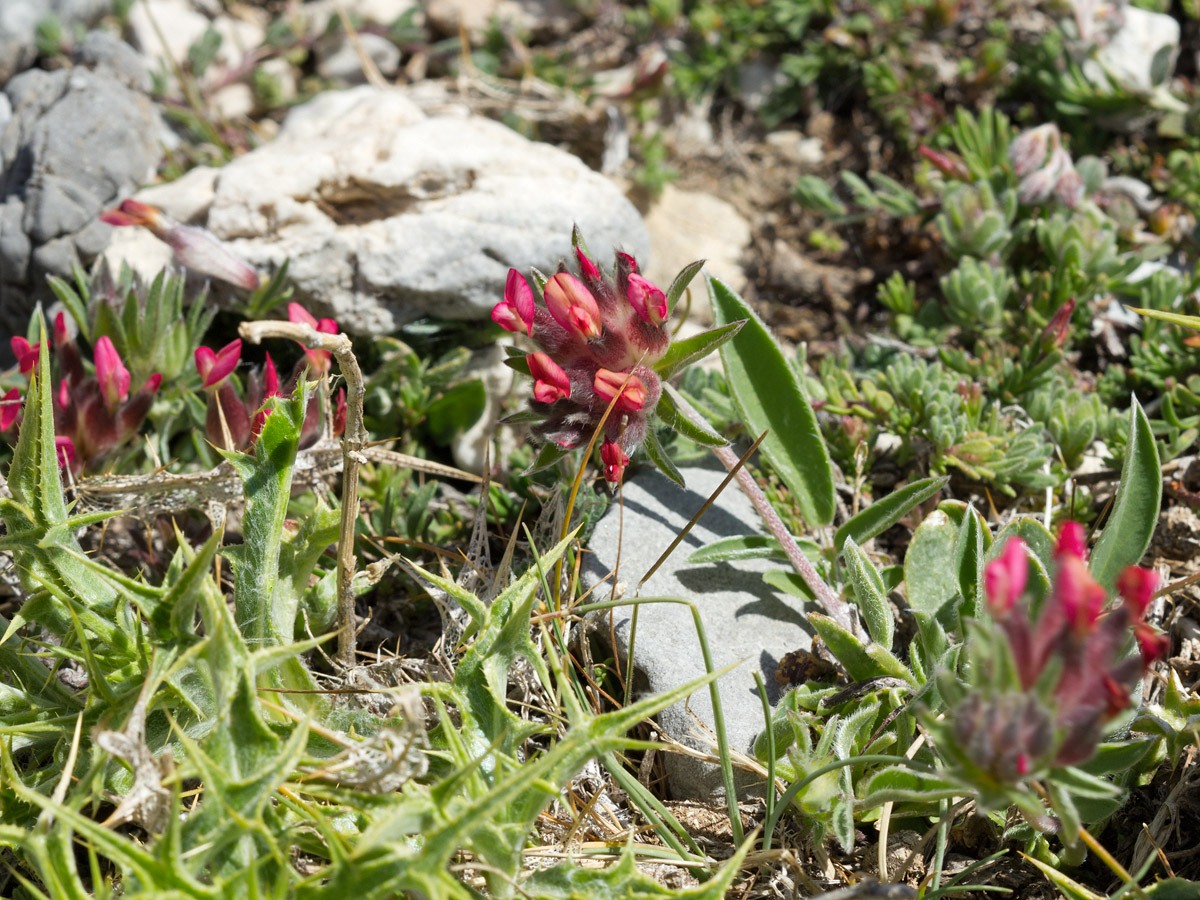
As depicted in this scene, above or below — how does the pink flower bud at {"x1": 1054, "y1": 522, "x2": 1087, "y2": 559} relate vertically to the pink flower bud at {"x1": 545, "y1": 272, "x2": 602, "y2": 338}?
above

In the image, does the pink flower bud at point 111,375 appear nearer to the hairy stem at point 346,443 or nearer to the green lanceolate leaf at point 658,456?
the hairy stem at point 346,443

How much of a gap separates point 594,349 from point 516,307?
0.23 metres

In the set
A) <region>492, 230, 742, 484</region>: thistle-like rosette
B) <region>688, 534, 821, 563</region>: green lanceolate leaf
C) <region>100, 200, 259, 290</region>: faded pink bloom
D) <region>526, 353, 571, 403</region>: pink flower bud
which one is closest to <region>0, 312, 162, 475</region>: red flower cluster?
<region>100, 200, 259, 290</region>: faded pink bloom

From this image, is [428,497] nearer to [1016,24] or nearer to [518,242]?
[518,242]

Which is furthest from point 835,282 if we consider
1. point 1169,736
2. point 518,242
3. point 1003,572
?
point 1003,572

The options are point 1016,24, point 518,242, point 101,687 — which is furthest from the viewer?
point 1016,24

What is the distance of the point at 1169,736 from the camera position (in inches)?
84.8

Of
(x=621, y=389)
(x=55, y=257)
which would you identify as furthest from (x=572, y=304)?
(x=55, y=257)

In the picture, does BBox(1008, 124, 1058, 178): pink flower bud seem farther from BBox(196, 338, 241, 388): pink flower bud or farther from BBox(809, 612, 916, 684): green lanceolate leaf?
BBox(196, 338, 241, 388): pink flower bud

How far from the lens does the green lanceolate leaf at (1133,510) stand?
2244 millimetres

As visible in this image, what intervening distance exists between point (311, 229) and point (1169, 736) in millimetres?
3168

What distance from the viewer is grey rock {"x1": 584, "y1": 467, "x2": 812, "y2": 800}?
2.45 meters

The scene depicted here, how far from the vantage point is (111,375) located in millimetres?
2922

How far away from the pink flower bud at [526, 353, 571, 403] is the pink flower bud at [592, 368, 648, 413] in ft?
0.27
